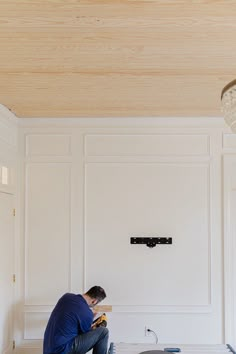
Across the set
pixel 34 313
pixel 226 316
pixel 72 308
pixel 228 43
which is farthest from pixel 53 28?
pixel 226 316

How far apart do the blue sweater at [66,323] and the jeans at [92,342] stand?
0.06m

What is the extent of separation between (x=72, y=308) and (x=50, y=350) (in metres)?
0.41

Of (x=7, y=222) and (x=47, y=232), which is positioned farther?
(x=47, y=232)

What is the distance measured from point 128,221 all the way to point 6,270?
134 cm

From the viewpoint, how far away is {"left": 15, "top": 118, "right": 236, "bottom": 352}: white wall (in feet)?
13.5

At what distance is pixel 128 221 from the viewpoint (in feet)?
13.6

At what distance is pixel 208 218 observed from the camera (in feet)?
13.7

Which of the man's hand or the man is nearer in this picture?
the man

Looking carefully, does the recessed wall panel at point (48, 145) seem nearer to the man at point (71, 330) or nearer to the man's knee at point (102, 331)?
the man at point (71, 330)

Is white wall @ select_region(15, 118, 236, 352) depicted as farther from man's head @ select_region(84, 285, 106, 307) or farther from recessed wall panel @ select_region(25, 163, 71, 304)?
man's head @ select_region(84, 285, 106, 307)

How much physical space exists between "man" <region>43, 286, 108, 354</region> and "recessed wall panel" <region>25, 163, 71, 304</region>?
0.65 m

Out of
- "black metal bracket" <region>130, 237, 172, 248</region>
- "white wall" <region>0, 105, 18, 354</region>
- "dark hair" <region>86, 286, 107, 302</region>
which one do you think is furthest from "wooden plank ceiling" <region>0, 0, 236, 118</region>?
"dark hair" <region>86, 286, 107, 302</region>

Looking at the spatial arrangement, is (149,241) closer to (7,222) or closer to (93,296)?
(93,296)

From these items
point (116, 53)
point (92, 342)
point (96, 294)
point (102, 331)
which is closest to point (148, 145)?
point (96, 294)
